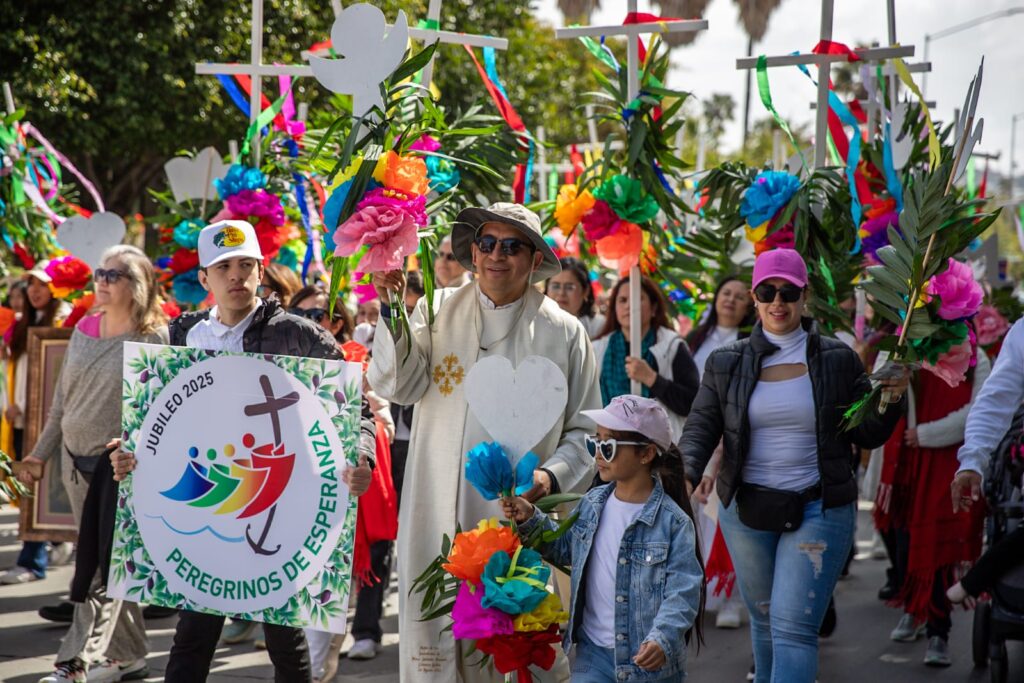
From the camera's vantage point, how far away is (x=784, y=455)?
4863 mm

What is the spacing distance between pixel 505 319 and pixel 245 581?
4.56 ft

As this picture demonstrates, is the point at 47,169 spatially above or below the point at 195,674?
above

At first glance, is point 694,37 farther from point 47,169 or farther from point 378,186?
point 378,186

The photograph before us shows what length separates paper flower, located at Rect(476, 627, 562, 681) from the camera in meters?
3.70

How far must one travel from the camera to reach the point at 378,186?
402 cm

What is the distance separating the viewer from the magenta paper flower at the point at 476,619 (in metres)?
3.68

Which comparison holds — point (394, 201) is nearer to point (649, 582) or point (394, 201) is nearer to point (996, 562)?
point (649, 582)

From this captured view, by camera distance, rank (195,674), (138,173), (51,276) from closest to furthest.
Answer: (195,674)
(51,276)
(138,173)

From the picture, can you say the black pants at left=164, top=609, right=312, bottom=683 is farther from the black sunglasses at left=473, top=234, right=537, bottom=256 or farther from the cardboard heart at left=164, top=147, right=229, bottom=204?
the cardboard heart at left=164, top=147, right=229, bottom=204

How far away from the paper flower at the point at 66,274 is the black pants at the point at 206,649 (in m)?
3.56

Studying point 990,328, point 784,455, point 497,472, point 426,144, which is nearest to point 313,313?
point 426,144

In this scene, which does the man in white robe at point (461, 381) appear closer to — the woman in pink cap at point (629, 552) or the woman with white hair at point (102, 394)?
the woman in pink cap at point (629, 552)

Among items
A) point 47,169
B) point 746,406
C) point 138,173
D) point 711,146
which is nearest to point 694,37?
point 711,146

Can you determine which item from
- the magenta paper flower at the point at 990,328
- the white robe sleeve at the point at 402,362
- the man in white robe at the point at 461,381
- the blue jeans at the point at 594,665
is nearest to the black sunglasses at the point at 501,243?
the man in white robe at the point at 461,381
